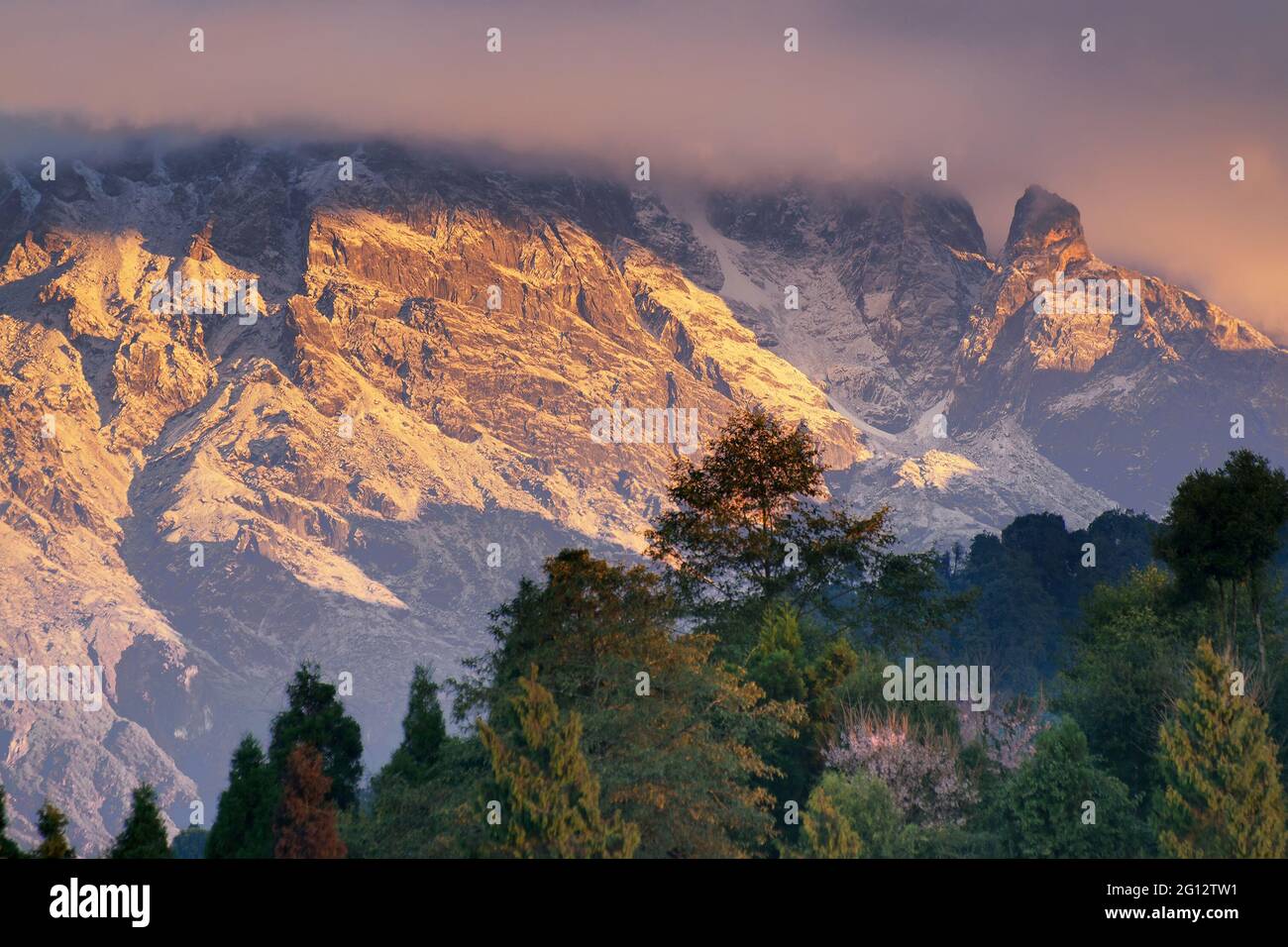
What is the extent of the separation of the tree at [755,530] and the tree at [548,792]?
4195 centimetres

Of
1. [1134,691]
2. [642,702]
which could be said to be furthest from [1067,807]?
[1134,691]

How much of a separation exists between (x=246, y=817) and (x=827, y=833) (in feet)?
77.4

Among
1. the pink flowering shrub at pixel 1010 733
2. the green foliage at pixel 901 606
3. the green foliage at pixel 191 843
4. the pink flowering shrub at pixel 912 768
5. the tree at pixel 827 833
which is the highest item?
the green foliage at pixel 901 606

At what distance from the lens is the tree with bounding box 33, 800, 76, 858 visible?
44188 mm

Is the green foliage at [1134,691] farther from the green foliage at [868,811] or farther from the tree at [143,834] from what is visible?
the tree at [143,834]

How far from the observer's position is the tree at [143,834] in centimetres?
5366

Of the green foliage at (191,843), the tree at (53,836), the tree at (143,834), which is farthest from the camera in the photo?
the green foliage at (191,843)

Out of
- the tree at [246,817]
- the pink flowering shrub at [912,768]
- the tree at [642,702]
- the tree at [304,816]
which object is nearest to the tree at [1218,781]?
the pink flowering shrub at [912,768]

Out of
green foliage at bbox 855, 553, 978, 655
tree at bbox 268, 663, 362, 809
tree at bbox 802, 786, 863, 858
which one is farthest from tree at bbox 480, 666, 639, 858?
green foliage at bbox 855, 553, 978, 655

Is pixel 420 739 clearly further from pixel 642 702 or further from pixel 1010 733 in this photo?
pixel 642 702
